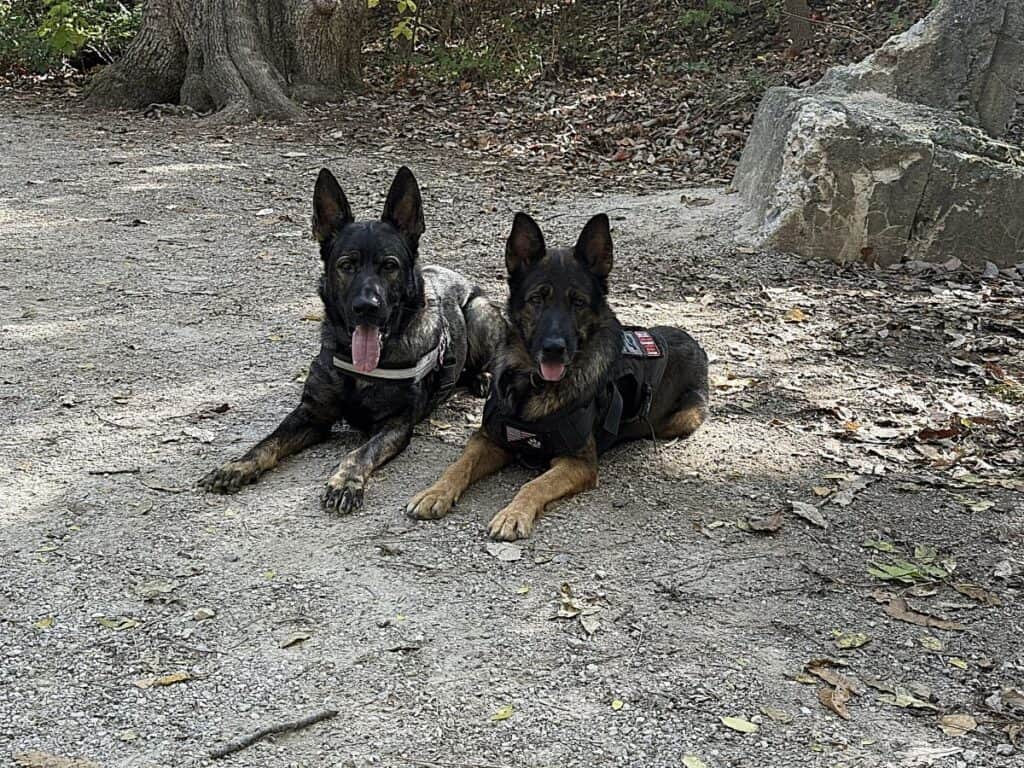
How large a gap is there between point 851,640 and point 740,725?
2.44 ft

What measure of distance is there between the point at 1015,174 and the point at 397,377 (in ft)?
19.9

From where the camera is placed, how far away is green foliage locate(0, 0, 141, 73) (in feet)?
51.7

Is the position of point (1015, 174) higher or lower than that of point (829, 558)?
higher

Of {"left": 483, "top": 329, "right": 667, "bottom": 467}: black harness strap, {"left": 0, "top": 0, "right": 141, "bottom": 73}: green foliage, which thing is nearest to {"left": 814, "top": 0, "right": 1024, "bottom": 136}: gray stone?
{"left": 483, "top": 329, "right": 667, "bottom": 467}: black harness strap

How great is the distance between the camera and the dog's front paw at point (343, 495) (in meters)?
5.08

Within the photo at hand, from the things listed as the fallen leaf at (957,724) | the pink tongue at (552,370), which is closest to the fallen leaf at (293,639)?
the pink tongue at (552,370)

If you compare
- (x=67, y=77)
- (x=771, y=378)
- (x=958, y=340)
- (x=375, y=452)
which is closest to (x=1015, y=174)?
(x=958, y=340)

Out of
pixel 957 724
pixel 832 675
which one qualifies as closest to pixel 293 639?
pixel 832 675

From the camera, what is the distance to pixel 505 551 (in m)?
4.76

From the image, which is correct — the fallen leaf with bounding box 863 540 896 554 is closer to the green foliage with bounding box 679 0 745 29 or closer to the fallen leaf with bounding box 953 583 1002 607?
the fallen leaf with bounding box 953 583 1002 607

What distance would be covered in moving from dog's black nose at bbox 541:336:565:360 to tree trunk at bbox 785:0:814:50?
12191 mm

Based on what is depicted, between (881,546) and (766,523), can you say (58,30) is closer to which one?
(766,523)

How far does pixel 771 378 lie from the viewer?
6.93 m

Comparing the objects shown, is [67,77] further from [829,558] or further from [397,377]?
[829,558]
